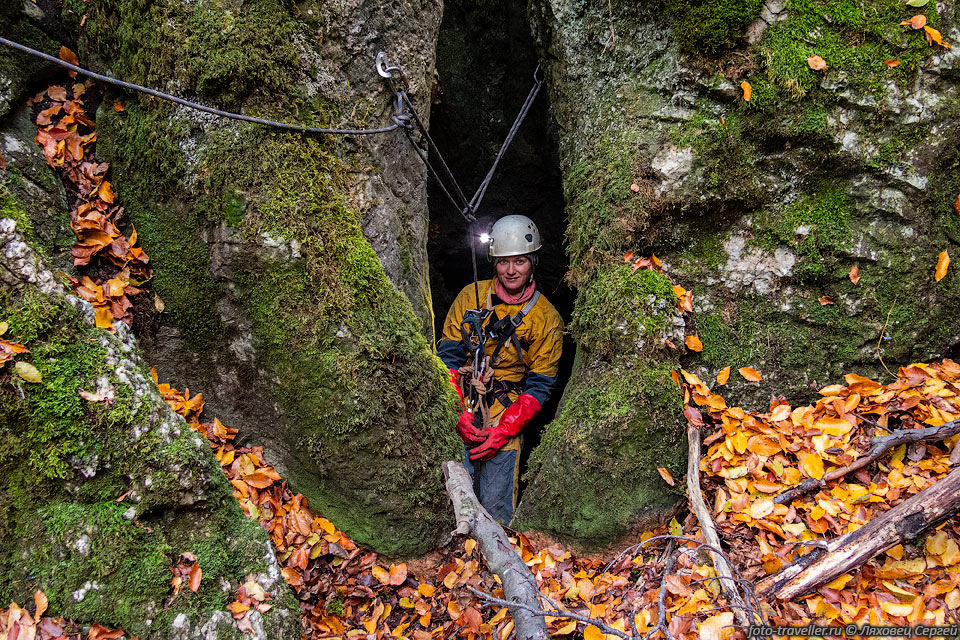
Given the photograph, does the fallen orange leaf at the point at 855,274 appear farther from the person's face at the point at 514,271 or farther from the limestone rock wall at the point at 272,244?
the limestone rock wall at the point at 272,244

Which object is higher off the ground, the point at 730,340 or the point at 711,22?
the point at 711,22

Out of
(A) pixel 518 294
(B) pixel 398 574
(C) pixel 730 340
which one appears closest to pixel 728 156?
(C) pixel 730 340

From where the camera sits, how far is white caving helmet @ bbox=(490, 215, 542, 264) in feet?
18.9

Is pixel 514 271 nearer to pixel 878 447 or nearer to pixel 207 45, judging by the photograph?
pixel 207 45

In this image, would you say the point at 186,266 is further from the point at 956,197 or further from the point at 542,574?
the point at 956,197

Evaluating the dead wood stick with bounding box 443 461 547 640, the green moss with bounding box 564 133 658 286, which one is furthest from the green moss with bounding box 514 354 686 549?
the green moss with bounding box 564 133 658 286

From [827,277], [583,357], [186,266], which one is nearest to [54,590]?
[186,266]

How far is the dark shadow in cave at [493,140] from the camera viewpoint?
20.7 ft

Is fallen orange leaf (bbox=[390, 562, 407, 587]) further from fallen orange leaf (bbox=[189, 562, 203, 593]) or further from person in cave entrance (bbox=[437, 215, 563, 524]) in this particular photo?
person in cave entrance (bbox=[437, 215, 563, 524])

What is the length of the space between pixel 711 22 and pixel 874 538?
347cm

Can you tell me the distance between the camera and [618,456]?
3824 millimetres

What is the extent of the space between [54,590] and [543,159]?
606 cm

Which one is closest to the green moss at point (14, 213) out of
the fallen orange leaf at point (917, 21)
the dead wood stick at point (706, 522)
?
the dead wood stick at point (706, 522)

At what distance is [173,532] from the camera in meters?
2.82
